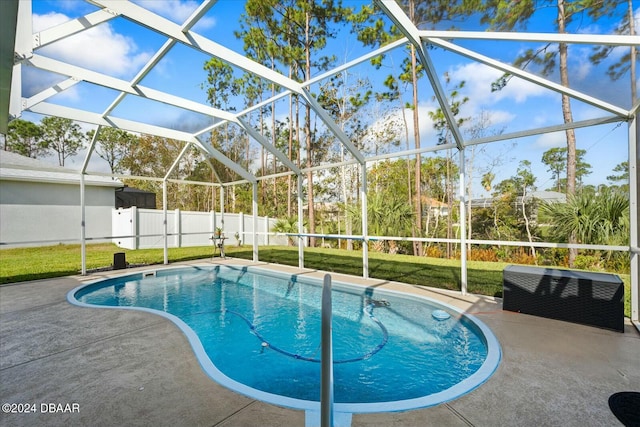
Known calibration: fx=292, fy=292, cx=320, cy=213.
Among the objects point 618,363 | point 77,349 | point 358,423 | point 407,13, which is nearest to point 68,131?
point 77,349

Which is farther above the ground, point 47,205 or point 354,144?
point 354,144

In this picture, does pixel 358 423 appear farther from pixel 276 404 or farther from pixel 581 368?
pixel 581 368

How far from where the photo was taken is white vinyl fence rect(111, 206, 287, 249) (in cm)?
1307

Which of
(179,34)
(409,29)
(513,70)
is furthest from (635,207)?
(179,34)

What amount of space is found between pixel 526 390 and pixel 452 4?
3.92 meters

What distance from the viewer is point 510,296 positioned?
4434mm

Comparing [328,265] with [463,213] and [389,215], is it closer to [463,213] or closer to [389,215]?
[389,215]

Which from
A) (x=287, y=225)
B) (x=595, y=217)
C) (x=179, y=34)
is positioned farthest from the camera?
(x=287, y=225)

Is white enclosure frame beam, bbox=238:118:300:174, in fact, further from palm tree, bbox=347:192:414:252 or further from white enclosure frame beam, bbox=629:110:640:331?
white enclosure frame beam, bbox=629:110:640:331

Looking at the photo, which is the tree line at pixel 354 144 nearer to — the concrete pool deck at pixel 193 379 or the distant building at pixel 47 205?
the distant building at pixel 47 205

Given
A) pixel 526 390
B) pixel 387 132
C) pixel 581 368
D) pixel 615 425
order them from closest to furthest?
pixel 615 425, pixel 526 390, pixel 581 368, pixel 387 132

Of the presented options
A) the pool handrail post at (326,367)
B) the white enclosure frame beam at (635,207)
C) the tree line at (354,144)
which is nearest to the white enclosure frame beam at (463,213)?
the tree line at (354,144)

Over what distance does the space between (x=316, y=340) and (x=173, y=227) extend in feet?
39.1

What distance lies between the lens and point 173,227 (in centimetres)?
1393
